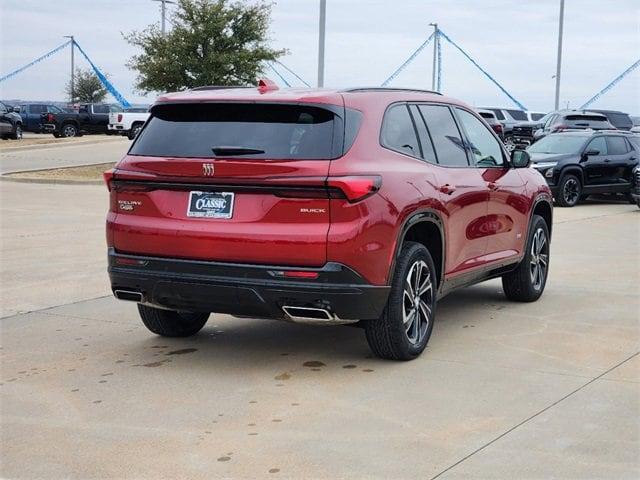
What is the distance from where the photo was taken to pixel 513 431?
512 centimetres

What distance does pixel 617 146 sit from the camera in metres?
22.0

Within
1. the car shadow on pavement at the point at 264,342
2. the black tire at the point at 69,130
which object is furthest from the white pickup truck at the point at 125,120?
the car shadow on pavement at the point at 264,342

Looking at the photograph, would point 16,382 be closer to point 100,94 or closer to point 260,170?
point 260,170

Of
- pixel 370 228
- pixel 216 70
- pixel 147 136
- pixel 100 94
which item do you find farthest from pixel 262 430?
pixel 100 94

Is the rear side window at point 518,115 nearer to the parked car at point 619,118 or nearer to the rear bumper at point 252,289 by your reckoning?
the parked car at point 619,118

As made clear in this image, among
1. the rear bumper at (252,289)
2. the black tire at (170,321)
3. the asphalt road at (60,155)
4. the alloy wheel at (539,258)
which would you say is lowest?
the asphalt road at (60,155)

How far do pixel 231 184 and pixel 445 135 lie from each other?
206cm

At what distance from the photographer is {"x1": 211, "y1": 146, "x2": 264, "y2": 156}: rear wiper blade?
6.12 meters

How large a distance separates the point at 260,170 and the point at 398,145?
3.54ft

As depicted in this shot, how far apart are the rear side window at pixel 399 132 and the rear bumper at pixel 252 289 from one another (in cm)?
102

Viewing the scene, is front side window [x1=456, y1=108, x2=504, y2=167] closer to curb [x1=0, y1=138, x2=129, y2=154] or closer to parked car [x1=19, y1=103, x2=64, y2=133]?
curb [x1=0, y1=138, x2=129, y2=154]

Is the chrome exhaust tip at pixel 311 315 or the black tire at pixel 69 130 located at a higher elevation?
the chrome exhaust tip at pixel 311 315

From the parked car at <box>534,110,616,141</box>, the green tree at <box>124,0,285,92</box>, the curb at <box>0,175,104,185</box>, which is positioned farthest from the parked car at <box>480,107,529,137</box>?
the curb at <box>0,175,104,185</box>

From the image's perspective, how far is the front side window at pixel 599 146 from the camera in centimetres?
2160
